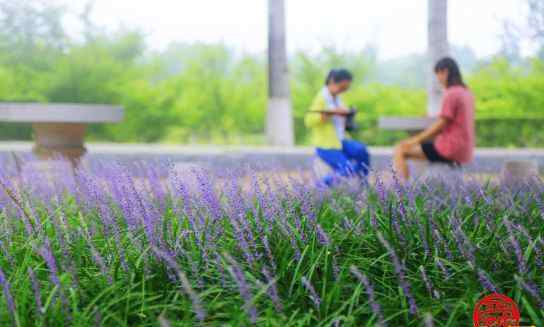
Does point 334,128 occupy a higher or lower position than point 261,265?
higher

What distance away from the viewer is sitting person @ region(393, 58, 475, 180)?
5.84m

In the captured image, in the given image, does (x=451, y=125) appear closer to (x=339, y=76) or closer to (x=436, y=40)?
(x=339, y=76)

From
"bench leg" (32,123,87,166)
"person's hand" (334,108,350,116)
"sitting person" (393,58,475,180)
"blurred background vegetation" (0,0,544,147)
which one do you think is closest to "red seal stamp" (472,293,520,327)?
"sitting person" (393,58,475,180)

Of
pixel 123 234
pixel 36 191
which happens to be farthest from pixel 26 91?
pixel 123 234

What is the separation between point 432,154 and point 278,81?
7.96 metres

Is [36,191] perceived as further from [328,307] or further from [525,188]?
[525,188]

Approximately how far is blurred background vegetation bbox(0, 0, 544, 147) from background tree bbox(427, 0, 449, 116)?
427cm

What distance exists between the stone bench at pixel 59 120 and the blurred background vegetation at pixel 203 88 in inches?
377

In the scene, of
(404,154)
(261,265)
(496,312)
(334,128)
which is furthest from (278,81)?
(496,312)

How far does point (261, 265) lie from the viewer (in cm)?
240

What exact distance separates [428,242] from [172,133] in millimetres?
16688

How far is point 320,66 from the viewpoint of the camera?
63.2 feet

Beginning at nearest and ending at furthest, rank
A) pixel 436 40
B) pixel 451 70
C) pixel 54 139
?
pixel 451 70 < pixel 54 139 < pixel 436 40

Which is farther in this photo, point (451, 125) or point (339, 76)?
point (339, 76)
